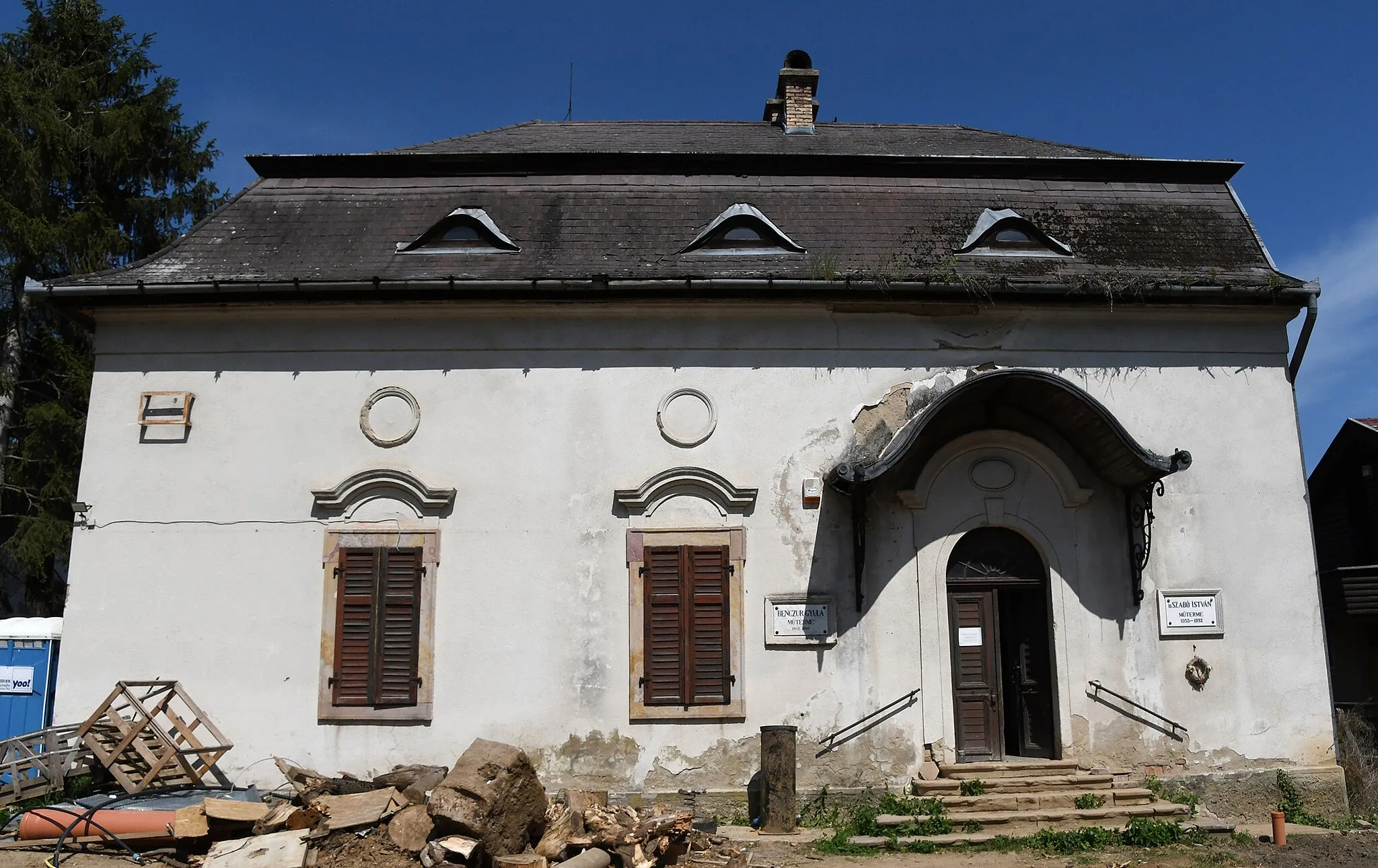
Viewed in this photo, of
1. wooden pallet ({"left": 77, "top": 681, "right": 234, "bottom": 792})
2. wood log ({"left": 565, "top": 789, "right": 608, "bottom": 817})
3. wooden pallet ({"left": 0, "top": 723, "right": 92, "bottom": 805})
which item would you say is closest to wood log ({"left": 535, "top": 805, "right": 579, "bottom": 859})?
wood log ({"left": 565, "top": 789, "right": 608, "bottom": 817})

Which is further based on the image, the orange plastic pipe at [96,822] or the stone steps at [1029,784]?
the stone steps at [1029,784]

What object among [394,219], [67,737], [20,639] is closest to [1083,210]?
[394,219]

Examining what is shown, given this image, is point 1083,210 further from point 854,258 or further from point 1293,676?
point 1293,676

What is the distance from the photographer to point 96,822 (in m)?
7.84

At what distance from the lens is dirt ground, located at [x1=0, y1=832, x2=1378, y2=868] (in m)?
7.62

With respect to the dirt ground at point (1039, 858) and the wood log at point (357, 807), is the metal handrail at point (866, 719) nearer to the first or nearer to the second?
the dirt ground at point (1039, 858)

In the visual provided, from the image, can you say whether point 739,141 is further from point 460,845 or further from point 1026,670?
point 460,845

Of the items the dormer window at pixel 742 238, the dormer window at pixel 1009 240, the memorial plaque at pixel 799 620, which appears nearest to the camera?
the memorial plaque at pixel 799 620

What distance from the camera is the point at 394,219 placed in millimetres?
11438

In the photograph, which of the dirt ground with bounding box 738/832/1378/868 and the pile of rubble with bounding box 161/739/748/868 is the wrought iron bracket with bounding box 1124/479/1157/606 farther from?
the pile of rubble with bounding box 161/739/748/868

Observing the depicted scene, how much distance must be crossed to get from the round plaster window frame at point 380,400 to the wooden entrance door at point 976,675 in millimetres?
5986

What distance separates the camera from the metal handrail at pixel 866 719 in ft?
32.1

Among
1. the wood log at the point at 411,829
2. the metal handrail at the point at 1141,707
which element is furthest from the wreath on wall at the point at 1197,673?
the wood log at the point at 411,829

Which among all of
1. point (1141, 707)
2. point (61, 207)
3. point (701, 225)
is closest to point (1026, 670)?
point (1141, 707)
